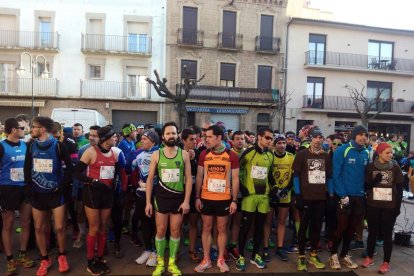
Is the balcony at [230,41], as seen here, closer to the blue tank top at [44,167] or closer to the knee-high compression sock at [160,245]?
the blue tank top at [44,167]

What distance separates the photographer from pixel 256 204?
15.9 feet

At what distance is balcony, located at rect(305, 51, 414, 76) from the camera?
24.3m

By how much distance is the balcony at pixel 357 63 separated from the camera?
24.3 m

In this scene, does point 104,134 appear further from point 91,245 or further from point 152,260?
point 152,260

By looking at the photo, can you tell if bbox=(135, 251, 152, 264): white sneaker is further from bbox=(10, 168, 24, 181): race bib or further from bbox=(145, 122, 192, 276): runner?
bbox=(10, 168, 24, 181): race bib

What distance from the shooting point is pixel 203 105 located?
22734 millimetres

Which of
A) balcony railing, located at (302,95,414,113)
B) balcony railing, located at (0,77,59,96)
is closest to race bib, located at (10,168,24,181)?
balcony railing, located at (0,77,59,96)

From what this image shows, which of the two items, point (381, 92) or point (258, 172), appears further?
point (381, 92)

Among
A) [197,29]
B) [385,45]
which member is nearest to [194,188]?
[197,29]

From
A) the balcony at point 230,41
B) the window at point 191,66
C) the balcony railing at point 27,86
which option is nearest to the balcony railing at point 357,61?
the balcony at point 230,41

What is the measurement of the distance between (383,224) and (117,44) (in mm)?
20514

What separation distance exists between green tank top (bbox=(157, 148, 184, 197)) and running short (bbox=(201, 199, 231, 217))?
41 centimetres

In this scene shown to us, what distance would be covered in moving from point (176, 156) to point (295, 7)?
90.7ft

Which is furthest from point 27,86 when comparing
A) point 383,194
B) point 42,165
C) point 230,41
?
point 383,194
